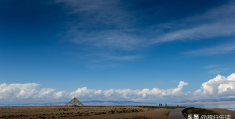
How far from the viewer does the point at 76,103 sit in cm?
9212
